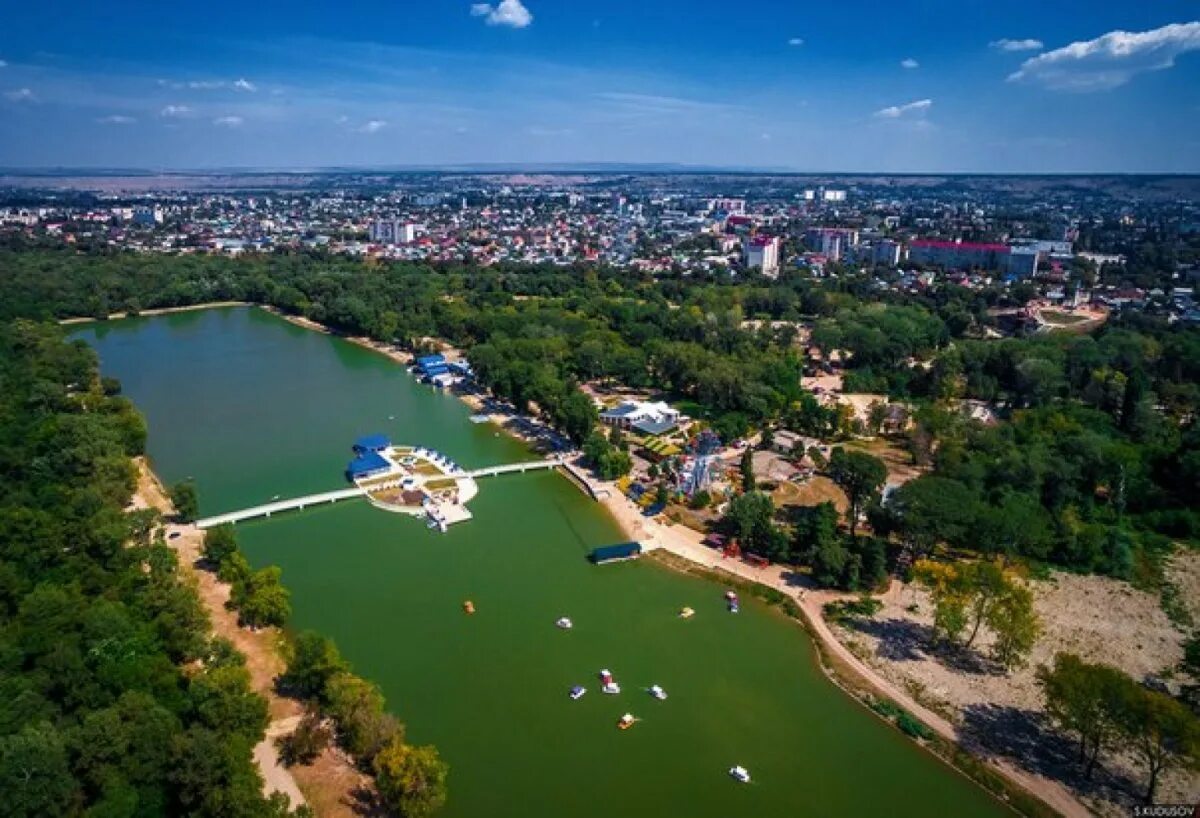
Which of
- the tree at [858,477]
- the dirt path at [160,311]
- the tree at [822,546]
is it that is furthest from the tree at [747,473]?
the dirt path at [160,311]

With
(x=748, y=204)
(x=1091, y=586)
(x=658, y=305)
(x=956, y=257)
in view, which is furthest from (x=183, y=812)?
(x=748, y=204)

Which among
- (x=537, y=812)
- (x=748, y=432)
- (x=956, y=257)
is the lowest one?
(x=537, y=812)

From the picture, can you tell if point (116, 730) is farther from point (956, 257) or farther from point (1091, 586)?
point (956, 257)

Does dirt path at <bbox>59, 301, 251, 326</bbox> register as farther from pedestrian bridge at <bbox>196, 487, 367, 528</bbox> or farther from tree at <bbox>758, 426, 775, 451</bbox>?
tree at <bbox>758, 426, 775, 451</bbox>

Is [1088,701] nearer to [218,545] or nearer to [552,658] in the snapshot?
[552,658]

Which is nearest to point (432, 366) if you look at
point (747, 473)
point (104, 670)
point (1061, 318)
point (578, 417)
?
point (578, 417)

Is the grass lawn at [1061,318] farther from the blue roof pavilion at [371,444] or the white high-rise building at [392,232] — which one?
the white high-rise building at [392,232]
